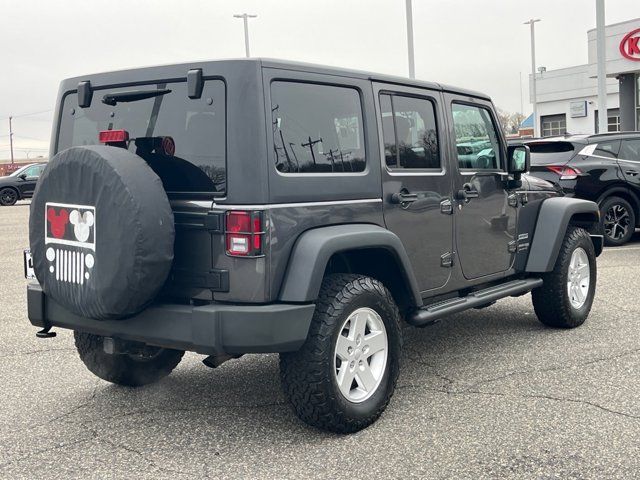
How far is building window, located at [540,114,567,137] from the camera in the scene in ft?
138

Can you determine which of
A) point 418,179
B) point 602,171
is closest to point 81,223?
point 418,179

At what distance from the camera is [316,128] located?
3.99m

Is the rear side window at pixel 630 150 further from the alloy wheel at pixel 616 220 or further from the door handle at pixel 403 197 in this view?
the door handle at pixel 403 197

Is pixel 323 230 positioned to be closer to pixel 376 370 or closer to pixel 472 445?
pixel 376 370

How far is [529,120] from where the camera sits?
5106cm

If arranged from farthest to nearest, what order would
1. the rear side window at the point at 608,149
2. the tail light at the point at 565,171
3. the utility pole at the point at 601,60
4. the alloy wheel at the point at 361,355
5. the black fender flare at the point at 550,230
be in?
the utility pole at the point at 601,60 < the rear side window at the point at 608,149 < the tail light at the point at 565,171 < the black fender flare at the point at 550,230 < the alloy wheel at the point at 361,355

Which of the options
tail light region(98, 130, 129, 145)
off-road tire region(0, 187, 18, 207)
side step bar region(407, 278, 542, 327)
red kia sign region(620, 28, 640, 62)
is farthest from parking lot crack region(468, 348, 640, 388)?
off-road tire region(0, 187, 18, 207)

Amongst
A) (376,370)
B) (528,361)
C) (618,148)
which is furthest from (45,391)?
(618,148)

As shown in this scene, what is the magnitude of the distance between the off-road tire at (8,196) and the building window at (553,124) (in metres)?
28.2

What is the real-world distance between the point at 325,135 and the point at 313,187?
34 cm

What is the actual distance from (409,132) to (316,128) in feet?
2.93

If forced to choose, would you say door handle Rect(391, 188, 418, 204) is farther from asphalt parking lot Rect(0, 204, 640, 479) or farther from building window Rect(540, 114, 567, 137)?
building window Rect(540, 114, 567, 137)

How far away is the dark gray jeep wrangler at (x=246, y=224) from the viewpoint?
11.8 ft

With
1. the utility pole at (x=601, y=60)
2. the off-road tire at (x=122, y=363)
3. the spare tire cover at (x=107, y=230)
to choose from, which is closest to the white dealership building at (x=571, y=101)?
the utility pole at (x=601, y=60)
